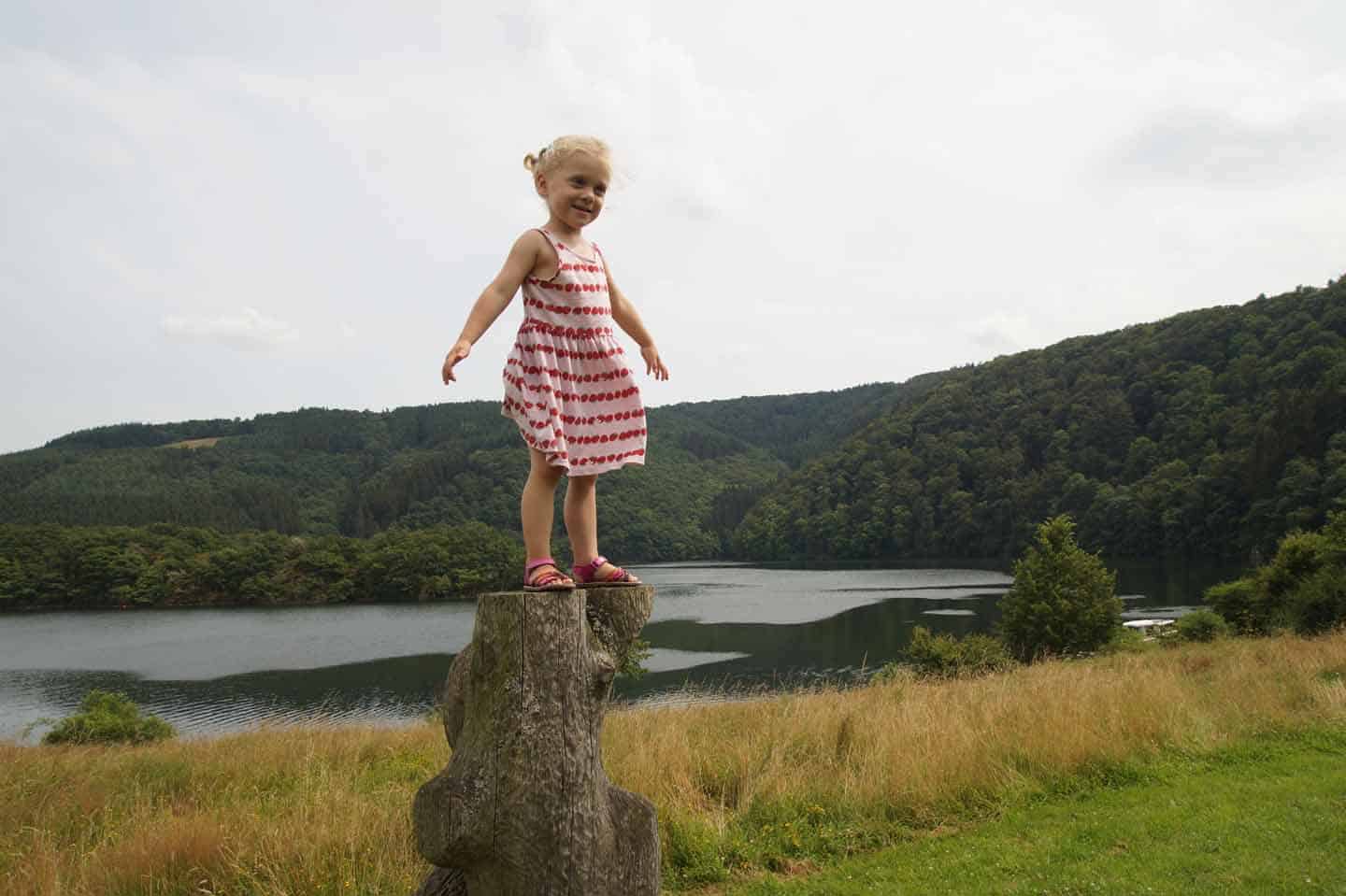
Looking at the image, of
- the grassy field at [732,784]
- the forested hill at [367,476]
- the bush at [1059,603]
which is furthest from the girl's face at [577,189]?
the forested hill at [367,476]

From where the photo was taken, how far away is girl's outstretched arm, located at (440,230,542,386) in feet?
9.39

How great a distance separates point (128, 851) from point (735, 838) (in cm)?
340

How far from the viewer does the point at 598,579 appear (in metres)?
3.18

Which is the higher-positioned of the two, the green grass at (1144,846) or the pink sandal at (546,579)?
the pink sandal at (546,579)

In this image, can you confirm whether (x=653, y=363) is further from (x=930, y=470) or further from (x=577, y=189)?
(x=930, y=470)

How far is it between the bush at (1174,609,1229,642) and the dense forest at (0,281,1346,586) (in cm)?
3477

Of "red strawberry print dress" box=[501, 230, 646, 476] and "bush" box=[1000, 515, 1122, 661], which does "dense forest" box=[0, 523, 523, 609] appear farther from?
"red strawberry print dress" box=[501, 230, 646, 476]

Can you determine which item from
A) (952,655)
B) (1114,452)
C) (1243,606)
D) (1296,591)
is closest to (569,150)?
(952,655)

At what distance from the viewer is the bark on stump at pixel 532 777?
254 centimetres

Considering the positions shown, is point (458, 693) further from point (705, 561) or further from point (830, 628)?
point (705, 561)

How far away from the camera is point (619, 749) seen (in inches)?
281

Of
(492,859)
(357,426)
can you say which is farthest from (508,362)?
(357,426)

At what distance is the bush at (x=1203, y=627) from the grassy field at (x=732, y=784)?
12246mm

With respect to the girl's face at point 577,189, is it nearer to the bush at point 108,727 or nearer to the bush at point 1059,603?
the bush at point 108,727
